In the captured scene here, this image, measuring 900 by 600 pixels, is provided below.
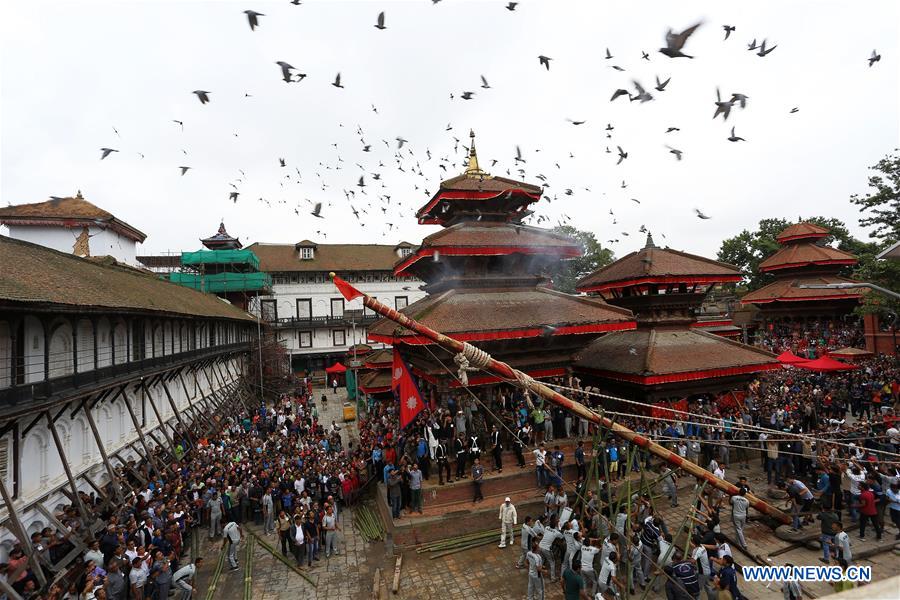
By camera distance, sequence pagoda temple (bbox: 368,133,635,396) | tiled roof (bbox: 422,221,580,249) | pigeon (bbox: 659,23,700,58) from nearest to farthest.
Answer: pigeon (bbox: 659,23,700,58) → pagoda temple (bbox: 368,133,635,396) → tiled roof (bbox: 422,221,580,249)

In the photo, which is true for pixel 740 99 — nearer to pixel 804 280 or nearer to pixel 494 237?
pixel 494 237

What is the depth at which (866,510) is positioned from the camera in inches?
410

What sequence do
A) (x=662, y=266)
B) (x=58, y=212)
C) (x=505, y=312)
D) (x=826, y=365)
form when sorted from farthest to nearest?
(x=58, y=212)
(x=826, y=365)
(x=662, y=266)
(x=505, y=312)

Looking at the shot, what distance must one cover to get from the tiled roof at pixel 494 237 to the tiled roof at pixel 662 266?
3074 mm

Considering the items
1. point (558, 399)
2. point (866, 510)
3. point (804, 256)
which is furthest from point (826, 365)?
point (558, 399)

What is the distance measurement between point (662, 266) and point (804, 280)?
2458 centimetres

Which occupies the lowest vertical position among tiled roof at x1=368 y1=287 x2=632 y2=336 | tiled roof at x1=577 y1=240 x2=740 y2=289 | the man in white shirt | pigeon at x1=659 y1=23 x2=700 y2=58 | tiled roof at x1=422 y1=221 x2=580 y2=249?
the man in white shirt

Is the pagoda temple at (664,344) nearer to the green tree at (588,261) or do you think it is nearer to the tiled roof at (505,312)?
the tiled roof at (505,312)

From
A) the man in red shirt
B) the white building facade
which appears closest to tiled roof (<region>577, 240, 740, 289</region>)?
the man in red shirt

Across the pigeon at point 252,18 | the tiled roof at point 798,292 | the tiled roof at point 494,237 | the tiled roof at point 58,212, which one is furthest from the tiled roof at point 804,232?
the tiled roof at point 58,212

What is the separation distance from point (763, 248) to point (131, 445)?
58591 mm

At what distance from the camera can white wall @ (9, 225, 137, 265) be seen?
101ft

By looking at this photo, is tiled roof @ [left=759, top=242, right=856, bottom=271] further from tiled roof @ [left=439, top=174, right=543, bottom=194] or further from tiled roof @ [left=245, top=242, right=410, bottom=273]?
tiled roof @ [left=245, top=242, right=410, bottom=273]

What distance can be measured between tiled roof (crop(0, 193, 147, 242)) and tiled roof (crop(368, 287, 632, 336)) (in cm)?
2972
